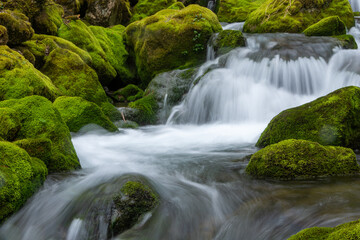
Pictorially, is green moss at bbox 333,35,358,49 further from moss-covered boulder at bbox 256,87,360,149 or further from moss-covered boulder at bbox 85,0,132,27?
moss-covered boulder at bbox 85,0,132,27

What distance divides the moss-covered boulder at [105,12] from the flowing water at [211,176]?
30.4 ft

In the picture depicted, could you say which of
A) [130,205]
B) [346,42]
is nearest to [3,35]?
[130,205]

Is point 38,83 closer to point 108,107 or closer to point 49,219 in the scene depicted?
point 108,107

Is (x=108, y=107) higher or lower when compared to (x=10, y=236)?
higher

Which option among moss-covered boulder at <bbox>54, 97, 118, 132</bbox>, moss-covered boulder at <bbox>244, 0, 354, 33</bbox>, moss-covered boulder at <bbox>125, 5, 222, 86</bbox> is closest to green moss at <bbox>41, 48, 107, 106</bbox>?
moss-covered boulder at <bbox>54, 97, 118, 132</bbox>

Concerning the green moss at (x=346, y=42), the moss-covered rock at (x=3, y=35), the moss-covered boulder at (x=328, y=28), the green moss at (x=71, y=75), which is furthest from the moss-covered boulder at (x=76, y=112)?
the moss-covered boulder at (x=328, y=28)

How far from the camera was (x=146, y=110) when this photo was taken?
9.32 metres

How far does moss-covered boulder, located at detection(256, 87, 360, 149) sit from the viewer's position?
16.1 ft

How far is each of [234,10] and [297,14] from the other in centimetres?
651

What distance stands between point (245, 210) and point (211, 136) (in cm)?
421

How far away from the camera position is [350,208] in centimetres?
311

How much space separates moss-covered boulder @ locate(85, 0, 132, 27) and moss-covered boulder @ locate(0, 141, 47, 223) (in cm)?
1401

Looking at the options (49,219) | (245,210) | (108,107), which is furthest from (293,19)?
(49,219)

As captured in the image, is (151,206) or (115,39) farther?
(115,39)
